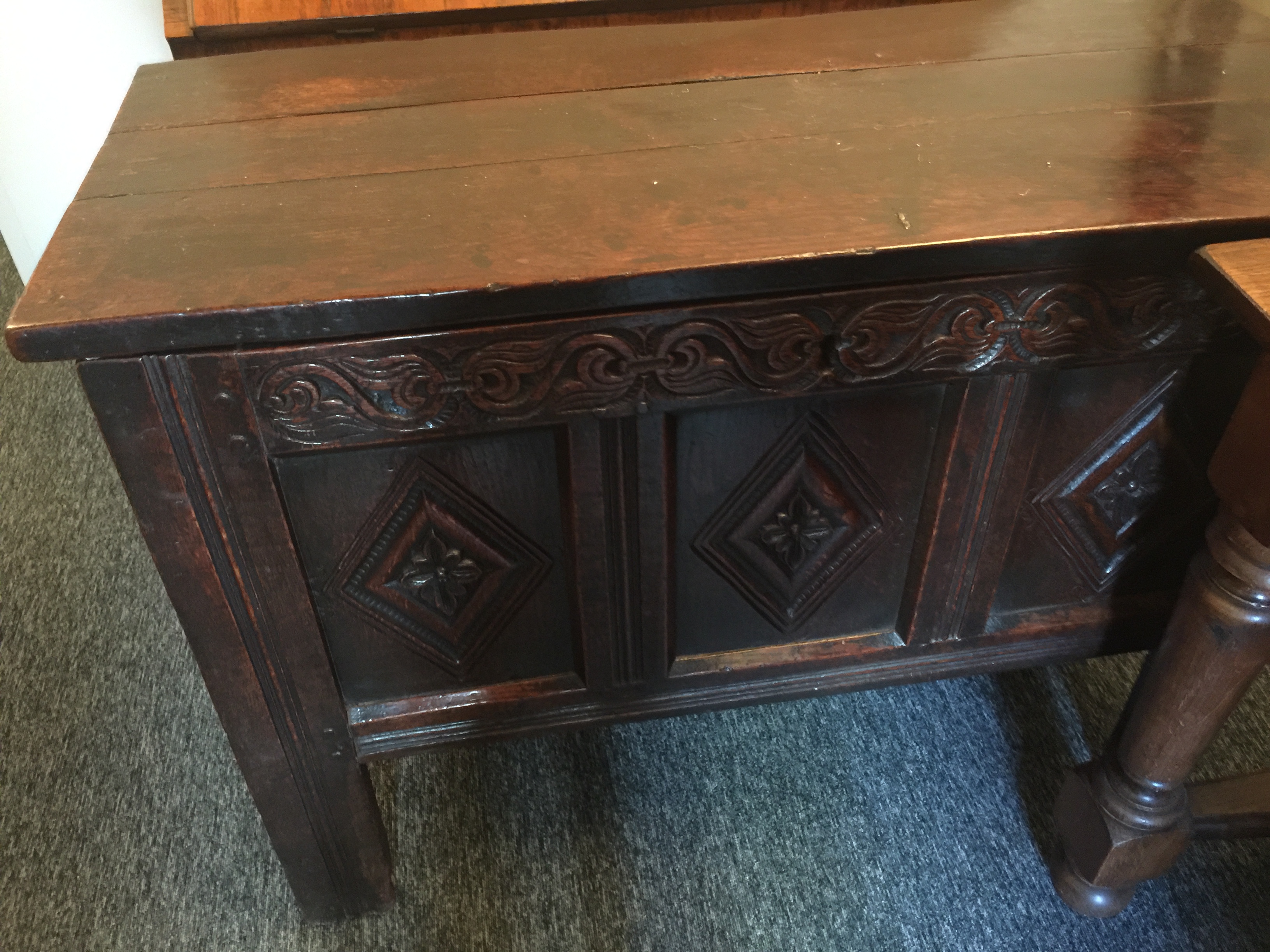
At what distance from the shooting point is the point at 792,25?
1.09 m

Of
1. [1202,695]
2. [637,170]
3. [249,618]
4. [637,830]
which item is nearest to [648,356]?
[637,170]

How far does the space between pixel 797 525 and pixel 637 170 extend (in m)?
0.34

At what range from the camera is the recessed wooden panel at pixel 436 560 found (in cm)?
82

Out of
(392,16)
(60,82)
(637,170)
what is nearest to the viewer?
(637,170)

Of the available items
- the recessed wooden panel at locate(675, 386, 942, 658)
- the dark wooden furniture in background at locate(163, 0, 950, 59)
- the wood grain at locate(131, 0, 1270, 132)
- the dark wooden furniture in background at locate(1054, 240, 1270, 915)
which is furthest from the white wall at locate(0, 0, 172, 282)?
the dark wooden furniture in background at locate(1054, 240, 1270, 915)

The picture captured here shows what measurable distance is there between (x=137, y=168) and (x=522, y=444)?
396mm

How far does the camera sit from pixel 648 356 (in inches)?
29.4

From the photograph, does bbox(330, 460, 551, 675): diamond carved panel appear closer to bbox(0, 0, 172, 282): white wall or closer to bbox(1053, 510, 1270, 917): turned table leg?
bbox(1053, 510, 1270, 917): turned table leg

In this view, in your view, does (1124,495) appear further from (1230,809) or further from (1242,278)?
(1230,809)

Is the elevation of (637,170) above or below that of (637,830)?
above

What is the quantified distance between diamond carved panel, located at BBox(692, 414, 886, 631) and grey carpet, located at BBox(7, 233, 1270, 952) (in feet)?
1.26

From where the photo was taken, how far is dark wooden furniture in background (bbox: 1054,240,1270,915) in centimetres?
74

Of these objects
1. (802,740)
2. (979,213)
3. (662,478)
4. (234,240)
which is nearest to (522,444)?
(662,478)

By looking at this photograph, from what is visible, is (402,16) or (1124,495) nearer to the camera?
(1124,495)
